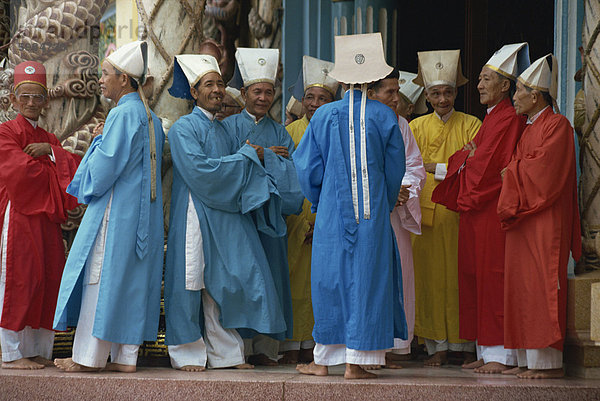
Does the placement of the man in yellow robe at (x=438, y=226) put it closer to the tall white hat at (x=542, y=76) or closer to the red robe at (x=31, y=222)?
the tall white hat at (x=542, y=76)

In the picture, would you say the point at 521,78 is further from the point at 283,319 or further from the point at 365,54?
the point at 283,319

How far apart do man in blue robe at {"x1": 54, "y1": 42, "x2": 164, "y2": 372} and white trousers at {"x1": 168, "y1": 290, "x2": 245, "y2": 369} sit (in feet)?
0.86

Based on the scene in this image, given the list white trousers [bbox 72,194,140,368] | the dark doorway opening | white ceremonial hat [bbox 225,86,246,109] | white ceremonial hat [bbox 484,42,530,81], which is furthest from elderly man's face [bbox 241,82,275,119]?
the dark doorway opening

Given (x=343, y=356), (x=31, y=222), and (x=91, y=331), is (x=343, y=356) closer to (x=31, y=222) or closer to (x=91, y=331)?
(x=91, y=331)

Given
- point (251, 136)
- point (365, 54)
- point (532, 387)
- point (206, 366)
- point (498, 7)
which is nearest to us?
point (532, 387)

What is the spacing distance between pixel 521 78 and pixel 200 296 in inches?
100

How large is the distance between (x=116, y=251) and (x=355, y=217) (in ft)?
4.93

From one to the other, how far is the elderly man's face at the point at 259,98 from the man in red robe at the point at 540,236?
5.93 feet

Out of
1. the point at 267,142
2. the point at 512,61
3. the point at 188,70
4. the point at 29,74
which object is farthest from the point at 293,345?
the point at 29,74

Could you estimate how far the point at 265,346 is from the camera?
676cm

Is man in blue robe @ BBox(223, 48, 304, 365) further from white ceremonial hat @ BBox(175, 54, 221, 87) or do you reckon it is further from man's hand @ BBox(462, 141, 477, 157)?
man's hand @ BBox(462, 141, 477, 157)

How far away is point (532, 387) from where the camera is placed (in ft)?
17.9

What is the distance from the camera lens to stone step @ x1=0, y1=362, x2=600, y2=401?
5.42 metres

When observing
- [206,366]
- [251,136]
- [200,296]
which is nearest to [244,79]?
[251,136]
